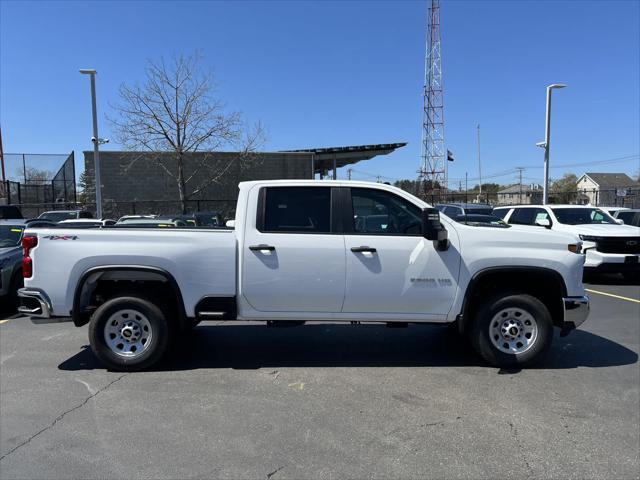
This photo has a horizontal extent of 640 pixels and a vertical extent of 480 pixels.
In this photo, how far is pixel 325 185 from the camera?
520 centimetres

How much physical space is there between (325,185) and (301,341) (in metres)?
2.30

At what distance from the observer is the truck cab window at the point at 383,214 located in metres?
5.12

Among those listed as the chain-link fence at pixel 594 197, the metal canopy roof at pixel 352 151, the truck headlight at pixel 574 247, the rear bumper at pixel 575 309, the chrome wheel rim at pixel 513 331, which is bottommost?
the chrome wheel rim at pixel 513 331

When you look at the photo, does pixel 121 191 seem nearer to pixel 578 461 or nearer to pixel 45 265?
pixel 45 265

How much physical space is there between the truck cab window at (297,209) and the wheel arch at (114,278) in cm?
116

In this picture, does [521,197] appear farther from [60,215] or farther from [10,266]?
[10,266]

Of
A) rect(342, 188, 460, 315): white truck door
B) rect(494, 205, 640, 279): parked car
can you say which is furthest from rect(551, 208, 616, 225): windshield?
rect(342, 188, 460, 315): white truck door

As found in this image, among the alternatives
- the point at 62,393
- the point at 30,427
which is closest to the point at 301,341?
the point at 62,393

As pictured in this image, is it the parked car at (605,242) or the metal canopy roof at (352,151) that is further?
the metal canopy roof at (352,151)

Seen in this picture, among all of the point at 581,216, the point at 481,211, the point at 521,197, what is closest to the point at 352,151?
the point at 481,211

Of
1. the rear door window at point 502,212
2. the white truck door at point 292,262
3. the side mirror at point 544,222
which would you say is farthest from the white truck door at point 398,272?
the rear door window at point 502,212

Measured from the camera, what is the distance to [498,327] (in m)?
5.18

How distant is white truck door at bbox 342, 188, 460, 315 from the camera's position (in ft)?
16.4

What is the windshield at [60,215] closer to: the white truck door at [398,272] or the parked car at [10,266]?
the parked car at [10,266]
